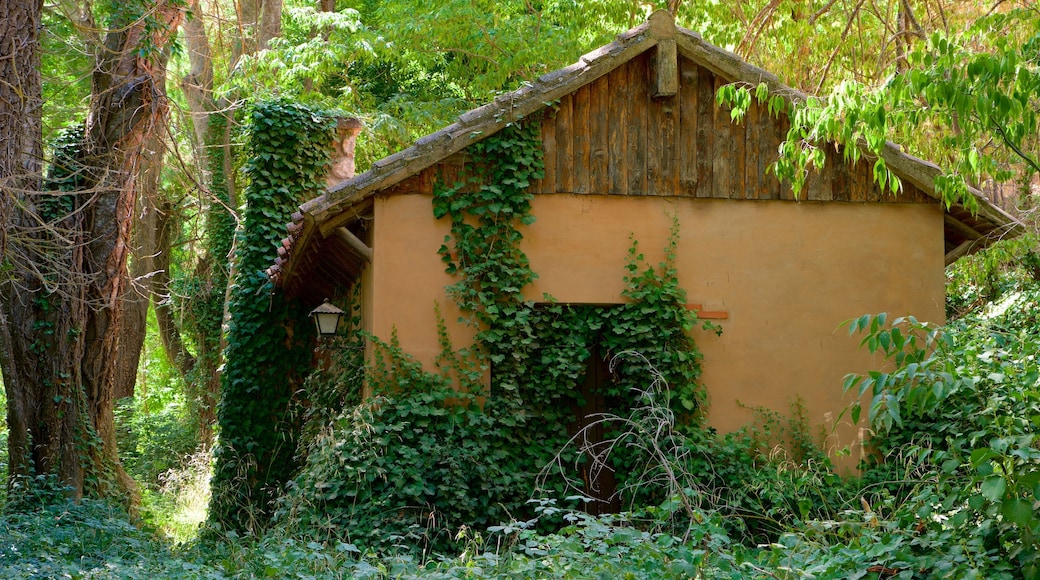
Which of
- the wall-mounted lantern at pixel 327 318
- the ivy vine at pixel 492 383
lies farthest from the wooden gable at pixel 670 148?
the wall-mounted lantern at pixel 327 318

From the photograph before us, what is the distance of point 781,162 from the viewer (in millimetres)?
8008

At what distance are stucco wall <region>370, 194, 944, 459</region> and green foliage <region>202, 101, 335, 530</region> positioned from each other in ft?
14.2

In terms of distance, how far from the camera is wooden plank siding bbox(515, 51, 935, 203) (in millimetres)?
9367

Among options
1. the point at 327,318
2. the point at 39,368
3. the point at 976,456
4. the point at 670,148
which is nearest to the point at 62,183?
the point at 39,368

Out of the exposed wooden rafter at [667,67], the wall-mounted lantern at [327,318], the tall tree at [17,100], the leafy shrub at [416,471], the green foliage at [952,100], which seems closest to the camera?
the green foliage at [952,100]

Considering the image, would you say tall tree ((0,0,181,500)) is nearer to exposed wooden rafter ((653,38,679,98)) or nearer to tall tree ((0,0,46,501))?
tall tree ((0,0,46,501))

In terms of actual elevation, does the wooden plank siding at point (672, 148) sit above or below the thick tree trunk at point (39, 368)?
above

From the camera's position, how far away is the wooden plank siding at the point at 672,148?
9.37 meters

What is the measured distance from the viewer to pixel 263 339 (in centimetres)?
1246

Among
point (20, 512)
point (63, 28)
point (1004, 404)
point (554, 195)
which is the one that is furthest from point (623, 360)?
point (63, 28)

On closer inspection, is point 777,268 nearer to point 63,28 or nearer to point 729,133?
point 729,133

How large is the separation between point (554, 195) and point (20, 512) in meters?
6.44

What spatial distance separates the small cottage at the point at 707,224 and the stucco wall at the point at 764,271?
0.5 inches

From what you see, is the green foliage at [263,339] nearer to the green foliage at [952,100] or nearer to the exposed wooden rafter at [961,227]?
the green foliage at [952,100]
